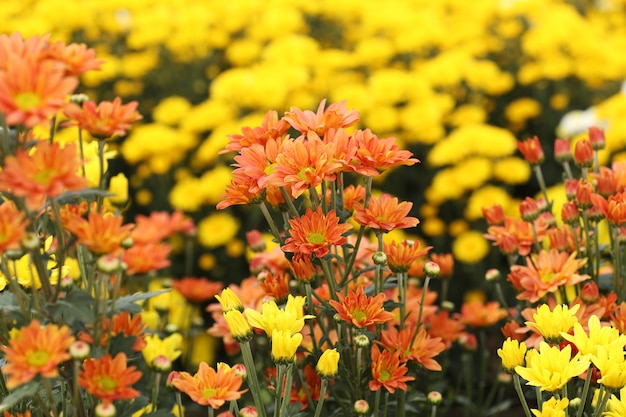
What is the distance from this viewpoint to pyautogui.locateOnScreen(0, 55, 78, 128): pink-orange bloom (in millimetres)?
1226

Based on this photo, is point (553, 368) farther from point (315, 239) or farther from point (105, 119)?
point (105, 119)

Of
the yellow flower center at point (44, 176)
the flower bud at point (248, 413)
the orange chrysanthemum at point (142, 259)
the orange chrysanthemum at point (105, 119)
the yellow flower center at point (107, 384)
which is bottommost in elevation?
the flower bud at point (248, 413)

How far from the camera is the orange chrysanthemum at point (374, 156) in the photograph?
5.39ft

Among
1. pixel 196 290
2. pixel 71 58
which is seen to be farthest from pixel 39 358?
pixel 196 290

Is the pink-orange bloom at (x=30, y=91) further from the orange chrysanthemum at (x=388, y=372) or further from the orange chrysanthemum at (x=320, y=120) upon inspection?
the orange chrysanthemum at (x=388, y=372)

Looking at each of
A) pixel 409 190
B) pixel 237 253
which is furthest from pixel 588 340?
pixel 409 190

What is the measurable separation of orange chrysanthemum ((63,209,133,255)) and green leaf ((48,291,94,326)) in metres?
0.10

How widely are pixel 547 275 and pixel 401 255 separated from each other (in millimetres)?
386

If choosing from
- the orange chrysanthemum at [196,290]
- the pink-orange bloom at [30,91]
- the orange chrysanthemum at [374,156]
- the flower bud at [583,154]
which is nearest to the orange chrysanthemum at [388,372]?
the orange chrysanthemum at [374,156]

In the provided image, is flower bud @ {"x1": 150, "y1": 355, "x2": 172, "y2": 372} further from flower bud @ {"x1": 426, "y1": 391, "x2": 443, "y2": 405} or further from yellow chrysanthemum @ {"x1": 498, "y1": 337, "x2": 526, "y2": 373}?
yellow chrysanthemum @ {"x1": 498, "y1": 337, "x2": 526, "y2": 373}

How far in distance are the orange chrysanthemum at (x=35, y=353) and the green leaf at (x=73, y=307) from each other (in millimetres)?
68

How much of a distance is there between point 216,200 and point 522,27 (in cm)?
231

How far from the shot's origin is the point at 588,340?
153 cm

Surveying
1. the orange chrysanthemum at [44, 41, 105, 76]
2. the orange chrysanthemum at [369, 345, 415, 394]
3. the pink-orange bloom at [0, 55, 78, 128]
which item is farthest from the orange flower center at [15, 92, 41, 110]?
the orange chrysanthemum at [369, 345, 415, 394]
